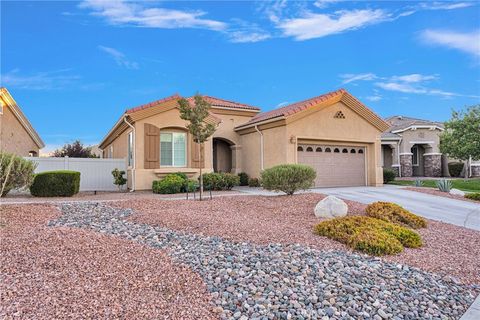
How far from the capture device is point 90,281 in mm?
3828

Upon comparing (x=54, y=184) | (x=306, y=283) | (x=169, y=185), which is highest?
(x=54, y=184)

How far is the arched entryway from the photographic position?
1995cm

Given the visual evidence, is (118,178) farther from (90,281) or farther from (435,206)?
(435,206)

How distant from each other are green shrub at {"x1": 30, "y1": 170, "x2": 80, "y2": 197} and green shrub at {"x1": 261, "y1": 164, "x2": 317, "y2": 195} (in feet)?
24.8

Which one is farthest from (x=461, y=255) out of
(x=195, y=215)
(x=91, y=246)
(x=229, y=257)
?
(x=91, y=246)

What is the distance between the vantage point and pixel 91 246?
497 cm

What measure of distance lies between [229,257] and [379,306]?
6.99 feet

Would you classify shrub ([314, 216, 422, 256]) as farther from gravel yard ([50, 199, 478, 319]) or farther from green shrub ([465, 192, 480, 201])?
green shrub ([465, 192, 480, 201])

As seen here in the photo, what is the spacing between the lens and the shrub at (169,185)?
13.7 metres

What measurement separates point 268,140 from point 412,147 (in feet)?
66.0

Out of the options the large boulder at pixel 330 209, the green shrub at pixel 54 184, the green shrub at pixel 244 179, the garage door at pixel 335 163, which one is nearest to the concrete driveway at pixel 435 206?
the garage door at pixel 335 163

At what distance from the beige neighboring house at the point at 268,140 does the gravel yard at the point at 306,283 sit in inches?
375

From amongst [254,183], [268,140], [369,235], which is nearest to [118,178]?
[254,183]

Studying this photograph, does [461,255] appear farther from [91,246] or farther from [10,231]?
[10,231]
